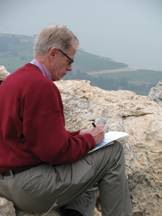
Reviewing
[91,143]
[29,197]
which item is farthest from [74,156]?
[29,197]

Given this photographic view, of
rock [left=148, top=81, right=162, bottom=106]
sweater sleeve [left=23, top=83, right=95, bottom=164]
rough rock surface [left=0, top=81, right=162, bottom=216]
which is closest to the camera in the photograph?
sweater sleeve [left=23, top=83, right=95, bottom=164]

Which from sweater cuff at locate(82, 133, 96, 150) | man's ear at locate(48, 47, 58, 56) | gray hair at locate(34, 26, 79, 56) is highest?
gray hair at locate(34, 26, 79, 56)

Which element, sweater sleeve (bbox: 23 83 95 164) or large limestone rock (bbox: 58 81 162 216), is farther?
large limestone rock (bbox: 58 81 162 216)

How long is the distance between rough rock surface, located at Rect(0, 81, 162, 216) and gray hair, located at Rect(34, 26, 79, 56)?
1.66 meters

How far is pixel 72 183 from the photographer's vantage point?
4.28 meters

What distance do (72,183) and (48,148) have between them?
44 cm

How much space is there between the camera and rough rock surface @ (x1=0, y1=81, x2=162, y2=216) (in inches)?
216

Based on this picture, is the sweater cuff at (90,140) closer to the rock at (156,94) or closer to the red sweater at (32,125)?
the red sweater at (32,125)

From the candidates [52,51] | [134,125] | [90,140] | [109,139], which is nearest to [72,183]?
[90,140]

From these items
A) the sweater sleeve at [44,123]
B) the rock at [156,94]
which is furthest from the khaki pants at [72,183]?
the rock at [156,94]

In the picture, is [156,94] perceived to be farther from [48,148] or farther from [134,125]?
[48,148]

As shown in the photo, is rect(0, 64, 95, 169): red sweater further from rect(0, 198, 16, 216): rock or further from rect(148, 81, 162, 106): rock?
rect(148, 81, 162, 106): rock

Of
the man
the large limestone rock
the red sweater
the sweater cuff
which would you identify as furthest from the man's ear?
the large limestone rock

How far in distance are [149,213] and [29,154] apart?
1895mm
